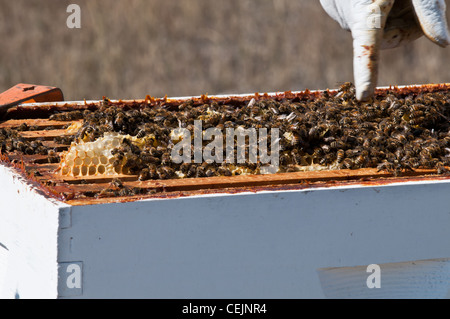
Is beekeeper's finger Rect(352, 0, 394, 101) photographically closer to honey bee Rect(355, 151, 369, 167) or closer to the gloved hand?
the gloved hand

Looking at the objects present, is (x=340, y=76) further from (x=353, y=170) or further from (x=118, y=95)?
(x=353, y=170)

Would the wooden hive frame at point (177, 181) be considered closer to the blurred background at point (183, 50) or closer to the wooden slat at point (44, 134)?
the wooden slat at point (44, 134)

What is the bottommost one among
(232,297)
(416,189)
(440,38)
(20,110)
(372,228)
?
(232,297)

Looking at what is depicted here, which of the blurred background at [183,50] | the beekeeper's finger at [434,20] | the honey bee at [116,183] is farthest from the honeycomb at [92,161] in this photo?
the blurred background at [183,50]

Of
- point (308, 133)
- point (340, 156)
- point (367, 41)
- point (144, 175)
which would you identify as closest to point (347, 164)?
point (340, 156)

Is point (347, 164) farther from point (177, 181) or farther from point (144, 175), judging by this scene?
point (144, 175)

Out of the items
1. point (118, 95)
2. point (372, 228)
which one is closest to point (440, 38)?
point (372, 228)
